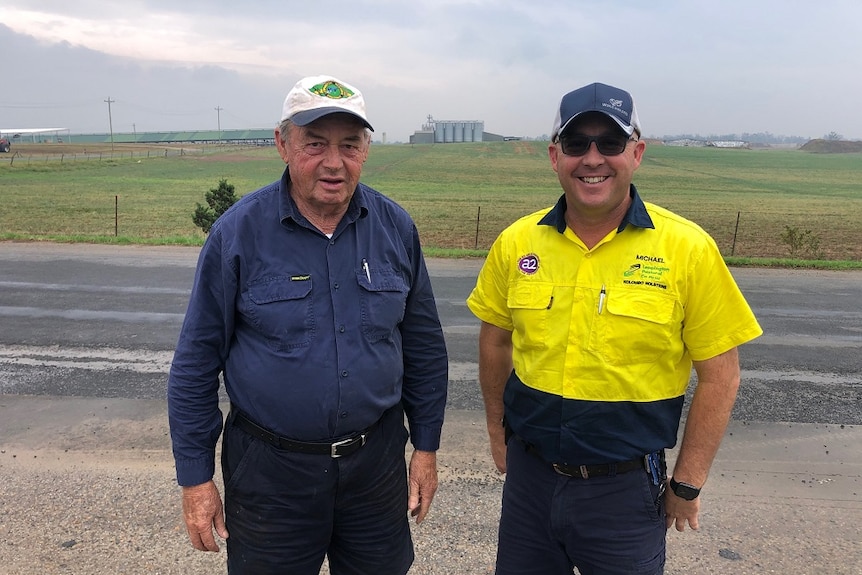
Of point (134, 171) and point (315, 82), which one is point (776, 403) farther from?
point (134, 171)

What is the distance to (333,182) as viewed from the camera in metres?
2.08

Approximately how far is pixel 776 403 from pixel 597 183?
12.8 ft

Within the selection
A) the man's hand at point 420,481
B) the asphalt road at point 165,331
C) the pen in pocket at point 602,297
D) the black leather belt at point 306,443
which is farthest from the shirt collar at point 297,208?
the asphalt road at point 165,331

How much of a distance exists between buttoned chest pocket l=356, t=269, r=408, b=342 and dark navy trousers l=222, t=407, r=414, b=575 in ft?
1.11

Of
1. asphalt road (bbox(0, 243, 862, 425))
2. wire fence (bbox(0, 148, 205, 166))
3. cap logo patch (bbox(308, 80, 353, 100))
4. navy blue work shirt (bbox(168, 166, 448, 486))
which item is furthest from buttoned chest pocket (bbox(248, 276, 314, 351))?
wire fence (bbox(0, 148, 205, 166))

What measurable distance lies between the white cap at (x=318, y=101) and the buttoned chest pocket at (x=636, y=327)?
1.04 metres

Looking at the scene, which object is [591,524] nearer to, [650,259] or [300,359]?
[650,259]

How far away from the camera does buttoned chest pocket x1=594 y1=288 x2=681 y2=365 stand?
1989mm

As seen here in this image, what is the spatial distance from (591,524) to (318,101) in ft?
5.36

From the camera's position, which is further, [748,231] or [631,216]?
[748,231]

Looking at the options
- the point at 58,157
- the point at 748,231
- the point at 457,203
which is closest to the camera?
the point at 748,231

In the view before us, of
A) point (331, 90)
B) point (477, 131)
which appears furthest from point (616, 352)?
point (477, 131)

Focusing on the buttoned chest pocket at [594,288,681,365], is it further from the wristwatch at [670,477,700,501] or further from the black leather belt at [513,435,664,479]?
the wristwatch at [670,477,700,501]

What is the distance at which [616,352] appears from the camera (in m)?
2.02
